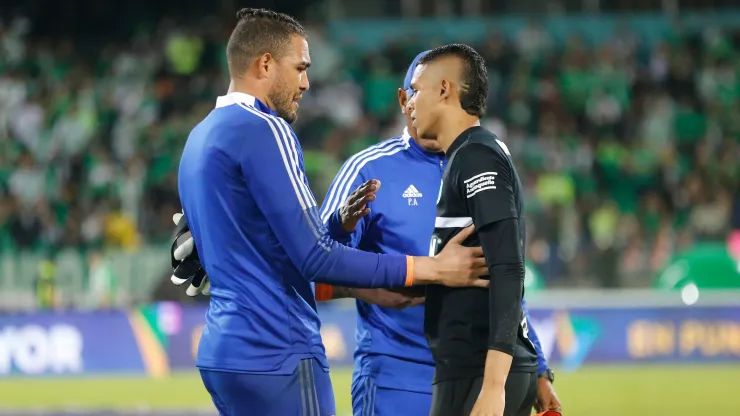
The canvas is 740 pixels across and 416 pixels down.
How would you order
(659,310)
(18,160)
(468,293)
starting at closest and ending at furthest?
(468,293)
(659,310)
(18,160)

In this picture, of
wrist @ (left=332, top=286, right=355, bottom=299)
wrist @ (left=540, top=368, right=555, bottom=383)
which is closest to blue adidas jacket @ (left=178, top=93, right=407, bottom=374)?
wrist @ (left=540, top=368, right=555, bottom=383)

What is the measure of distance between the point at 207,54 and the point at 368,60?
313 centimetres

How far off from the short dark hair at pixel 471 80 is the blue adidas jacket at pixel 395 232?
1.05m

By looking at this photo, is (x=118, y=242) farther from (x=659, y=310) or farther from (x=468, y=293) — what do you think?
(x=468, y=293)

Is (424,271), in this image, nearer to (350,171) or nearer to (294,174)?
(294,174)

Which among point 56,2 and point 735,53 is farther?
point 56,2

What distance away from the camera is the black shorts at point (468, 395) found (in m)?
3.87

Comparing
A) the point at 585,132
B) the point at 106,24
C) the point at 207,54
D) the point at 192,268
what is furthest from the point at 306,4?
the point at 192,268

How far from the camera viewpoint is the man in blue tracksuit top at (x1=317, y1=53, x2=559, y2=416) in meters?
5.04

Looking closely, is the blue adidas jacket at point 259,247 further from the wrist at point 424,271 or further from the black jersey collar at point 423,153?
the black jersey collar at point 423,153

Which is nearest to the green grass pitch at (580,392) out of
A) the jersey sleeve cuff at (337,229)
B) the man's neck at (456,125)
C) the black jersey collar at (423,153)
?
the black jersey collar at (423,153)

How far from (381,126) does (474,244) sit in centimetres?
1469

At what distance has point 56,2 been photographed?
74.3ft

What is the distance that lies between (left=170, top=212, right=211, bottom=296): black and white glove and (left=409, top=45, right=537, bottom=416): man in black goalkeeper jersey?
0.93 meters
